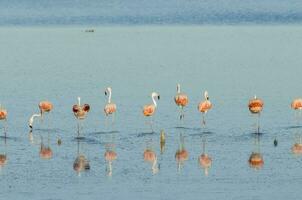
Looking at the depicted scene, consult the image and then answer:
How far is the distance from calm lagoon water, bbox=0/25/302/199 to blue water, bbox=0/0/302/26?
15.5 metres

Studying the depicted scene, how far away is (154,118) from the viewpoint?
2922 centimetres

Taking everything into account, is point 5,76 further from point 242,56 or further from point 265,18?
point 265,18

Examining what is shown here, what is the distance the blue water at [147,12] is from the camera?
2825 inches

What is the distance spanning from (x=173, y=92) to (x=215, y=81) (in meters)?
3.09

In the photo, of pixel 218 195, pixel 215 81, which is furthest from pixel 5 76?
pixel 218 195

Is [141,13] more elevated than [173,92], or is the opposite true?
[141,13]

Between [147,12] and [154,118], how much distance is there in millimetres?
53338

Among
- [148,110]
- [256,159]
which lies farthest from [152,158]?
[148,110]

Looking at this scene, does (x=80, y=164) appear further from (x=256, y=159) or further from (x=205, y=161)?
(x=256, y=159)

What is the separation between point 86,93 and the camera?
34531mm

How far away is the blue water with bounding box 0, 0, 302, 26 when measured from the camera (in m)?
71.8

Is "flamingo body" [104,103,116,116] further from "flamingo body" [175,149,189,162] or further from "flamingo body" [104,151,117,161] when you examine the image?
"flamingo body" [175,149,189,162]

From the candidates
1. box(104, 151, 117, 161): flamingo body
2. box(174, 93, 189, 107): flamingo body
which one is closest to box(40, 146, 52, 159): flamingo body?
box(104, 151, 117, 161): flamingo body

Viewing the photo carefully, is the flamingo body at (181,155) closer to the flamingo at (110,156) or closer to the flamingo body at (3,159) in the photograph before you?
the flamingo at (110,156)
